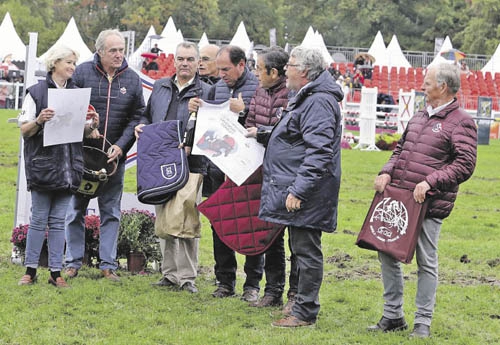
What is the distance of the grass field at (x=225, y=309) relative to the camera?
6.21 meters

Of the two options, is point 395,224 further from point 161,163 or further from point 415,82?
point 415,82

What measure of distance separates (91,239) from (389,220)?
3.23 meters

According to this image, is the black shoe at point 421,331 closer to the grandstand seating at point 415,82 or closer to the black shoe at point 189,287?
the black shoe at point 189,287

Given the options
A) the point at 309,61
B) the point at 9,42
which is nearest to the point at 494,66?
the point at 9,42

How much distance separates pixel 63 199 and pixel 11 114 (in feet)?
71.5

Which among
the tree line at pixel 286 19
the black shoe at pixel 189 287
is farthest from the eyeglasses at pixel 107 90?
the tree line at pixel 286 19

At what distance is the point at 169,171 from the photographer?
7.46m

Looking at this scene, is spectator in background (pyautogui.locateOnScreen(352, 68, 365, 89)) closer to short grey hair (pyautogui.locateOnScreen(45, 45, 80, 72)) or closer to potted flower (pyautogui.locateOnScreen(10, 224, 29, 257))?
potted flower (pyautogui.locateOnScreen(10, 224, 29, 257))

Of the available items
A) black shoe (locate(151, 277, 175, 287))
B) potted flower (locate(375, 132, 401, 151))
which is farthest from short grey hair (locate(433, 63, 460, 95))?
potted flower (locate(375, 132, 401, 151))

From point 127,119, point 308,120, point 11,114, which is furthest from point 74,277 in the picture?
point 11,114

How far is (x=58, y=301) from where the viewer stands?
7031 mm

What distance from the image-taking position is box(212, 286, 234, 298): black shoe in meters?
7.55

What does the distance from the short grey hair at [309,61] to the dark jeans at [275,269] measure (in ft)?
4.88

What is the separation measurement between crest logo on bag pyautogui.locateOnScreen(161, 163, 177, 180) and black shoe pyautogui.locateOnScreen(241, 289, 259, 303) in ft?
3.69
